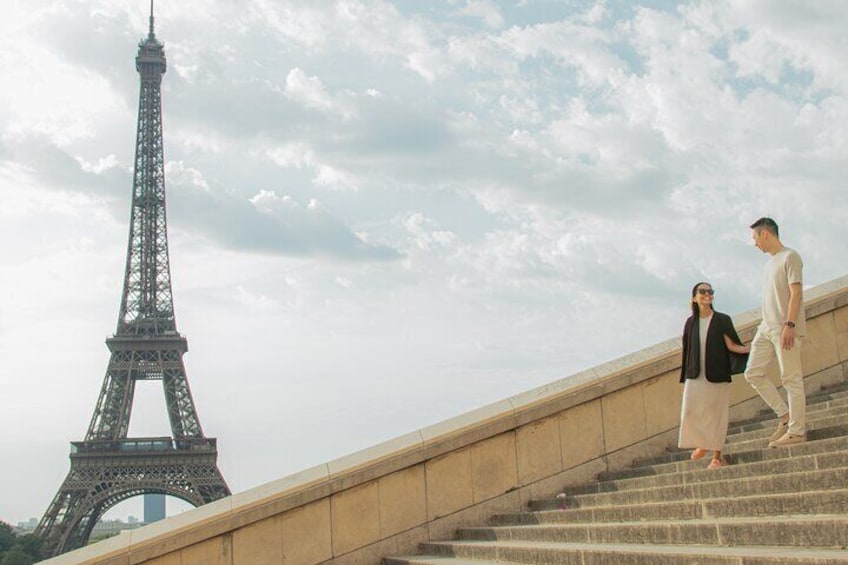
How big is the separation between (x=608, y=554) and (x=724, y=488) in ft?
4.27

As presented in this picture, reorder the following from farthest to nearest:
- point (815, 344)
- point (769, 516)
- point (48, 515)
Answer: point (48, 515)
point (815, 344)
point (769, 516)

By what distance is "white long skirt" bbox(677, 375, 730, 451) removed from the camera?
7738 millimetres

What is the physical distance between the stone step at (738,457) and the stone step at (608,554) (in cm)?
161

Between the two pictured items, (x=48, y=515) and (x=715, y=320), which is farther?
(x=48, y=515)

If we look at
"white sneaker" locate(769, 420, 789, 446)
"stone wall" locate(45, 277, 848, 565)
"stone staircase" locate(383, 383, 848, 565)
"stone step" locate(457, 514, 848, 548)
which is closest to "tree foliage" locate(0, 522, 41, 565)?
"stone wall" locate(45, 277, 848, 565)

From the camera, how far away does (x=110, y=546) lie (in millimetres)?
8109

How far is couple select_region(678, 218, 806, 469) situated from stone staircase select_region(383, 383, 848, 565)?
21 centimetres

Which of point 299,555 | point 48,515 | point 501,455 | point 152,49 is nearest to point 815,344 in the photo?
point 501,455

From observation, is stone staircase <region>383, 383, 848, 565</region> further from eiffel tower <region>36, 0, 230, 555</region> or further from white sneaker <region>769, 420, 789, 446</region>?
eiffel tower <region>36, 0, 230, 555</region>

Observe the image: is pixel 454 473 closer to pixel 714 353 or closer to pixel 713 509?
pixel 714 353

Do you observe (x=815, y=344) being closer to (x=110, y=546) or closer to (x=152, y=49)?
(x=110, y=546)

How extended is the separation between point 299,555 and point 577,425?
283 centimetres

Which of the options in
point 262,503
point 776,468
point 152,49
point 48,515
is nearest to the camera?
point 776,468

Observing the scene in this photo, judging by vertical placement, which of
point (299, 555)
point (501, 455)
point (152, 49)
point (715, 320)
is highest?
point (152, 49)
